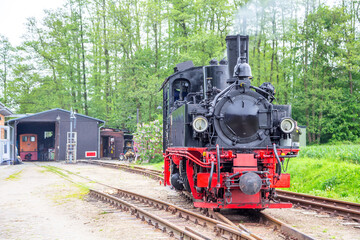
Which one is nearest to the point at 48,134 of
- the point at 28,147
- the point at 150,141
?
the point at 28,147

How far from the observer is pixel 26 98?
4481cm

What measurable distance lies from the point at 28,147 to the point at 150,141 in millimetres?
17153

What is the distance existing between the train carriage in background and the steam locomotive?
3218 centimetres

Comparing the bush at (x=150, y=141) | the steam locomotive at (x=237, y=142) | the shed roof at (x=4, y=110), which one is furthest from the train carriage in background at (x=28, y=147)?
the steam locomotive at (x=237, y=142)

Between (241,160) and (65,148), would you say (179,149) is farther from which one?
(65,148)

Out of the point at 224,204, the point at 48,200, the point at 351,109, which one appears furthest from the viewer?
the point at 351,109

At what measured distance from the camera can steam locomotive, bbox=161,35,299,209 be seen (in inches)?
289

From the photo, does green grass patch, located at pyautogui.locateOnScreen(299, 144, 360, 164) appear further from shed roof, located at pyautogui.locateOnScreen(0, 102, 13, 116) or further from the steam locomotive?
shed roof, located at pyautogui.locateOnScreen(0, 102, 13, 116)

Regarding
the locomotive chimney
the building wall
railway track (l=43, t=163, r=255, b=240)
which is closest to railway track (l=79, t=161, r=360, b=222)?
railway track (l=43, t=163, r=255, b=240)

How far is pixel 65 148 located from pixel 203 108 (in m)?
27.5

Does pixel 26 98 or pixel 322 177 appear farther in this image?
pixel 26 98

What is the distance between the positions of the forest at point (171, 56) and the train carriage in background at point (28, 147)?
7.33 m

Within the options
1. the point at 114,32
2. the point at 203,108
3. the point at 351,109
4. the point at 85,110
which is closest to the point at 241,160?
the point at 203,108

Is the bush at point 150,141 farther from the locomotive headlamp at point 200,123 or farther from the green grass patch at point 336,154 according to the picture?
the locomotive headlamp at point 200,123
